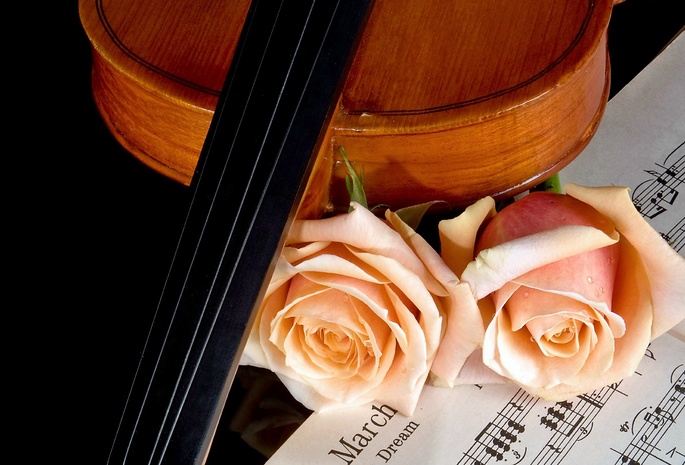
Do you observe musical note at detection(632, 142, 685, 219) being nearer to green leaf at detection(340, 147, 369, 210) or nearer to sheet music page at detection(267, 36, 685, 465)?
sheet music page at detection(267, 36, 685, 465)

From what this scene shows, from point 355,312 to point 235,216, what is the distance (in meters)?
0.10

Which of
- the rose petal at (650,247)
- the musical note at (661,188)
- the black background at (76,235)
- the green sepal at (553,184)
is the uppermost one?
the musical note at (661,188)

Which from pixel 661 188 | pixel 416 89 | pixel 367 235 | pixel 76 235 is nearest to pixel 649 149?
pixel 661 188

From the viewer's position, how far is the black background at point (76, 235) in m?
0.69

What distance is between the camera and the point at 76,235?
0.86 m

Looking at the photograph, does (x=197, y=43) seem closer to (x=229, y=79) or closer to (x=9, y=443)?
(x=229, y=79)

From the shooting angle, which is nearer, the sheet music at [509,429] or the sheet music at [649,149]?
the sheet music at [509,429]

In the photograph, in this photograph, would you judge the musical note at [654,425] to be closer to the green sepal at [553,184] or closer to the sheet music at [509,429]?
the sheet music at [509,429]

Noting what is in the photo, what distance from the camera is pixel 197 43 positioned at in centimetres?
74

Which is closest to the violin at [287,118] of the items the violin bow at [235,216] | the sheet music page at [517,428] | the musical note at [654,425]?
the violin bow at [235,216]

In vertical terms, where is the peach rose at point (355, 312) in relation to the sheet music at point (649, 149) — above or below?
below

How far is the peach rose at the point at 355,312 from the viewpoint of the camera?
21.5 inches

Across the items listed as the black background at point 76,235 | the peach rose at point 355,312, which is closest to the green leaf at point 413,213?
the peach rose at point 355,312

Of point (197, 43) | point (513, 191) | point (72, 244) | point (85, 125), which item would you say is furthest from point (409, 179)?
point (85, 125)
